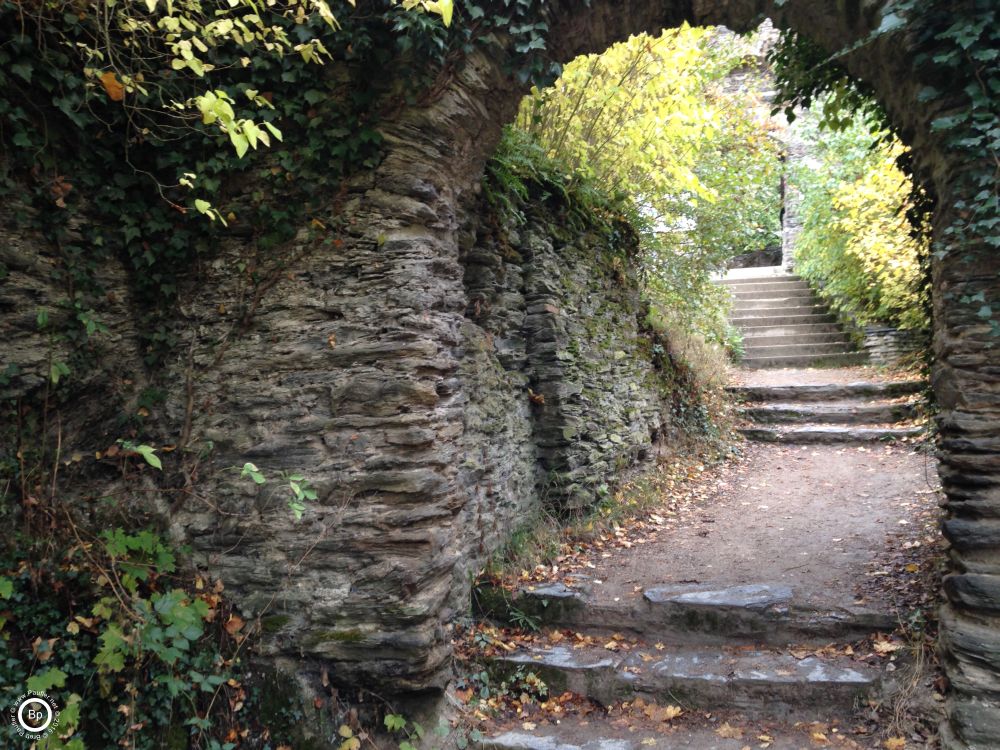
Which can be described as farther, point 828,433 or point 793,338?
point 793,338

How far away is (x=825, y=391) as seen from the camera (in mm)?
9125

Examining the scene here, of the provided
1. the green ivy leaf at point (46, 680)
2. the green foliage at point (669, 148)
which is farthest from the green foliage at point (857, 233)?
the green ivy leaf at point (46, 680)

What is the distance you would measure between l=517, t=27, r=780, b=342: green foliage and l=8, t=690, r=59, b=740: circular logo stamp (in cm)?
469

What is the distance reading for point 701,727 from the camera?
3.37 m

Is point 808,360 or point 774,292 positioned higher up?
point 774,292

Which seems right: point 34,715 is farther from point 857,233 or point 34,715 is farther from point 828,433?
point 857,233

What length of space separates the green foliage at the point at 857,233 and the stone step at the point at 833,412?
1171 mm

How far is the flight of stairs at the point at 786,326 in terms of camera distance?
11.2 metres

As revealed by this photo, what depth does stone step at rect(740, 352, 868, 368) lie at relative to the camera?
35.2 feet

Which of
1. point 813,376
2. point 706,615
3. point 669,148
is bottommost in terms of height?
point 706,615

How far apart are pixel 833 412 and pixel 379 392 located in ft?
24.7

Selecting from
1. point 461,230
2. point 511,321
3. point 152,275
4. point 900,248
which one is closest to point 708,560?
point 511,321

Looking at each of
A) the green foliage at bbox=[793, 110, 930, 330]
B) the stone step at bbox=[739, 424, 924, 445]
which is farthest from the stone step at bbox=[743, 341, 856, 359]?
the stone step at bbox=[739, 424, 924, 445]

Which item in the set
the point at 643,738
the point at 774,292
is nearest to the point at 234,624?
the point at 643,738
